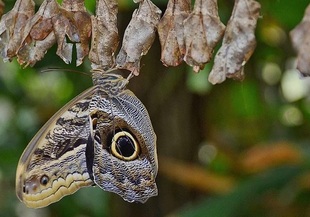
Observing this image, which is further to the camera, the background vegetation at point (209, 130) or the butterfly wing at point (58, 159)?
the background vegetation at point (209, 130)

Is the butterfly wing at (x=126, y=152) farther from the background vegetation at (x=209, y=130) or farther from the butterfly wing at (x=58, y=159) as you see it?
the background vegetation at (x=209, y=130)

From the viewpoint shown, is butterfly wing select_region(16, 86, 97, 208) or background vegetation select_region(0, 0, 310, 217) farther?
background vegetation select_region(0, 0, 310, 217)

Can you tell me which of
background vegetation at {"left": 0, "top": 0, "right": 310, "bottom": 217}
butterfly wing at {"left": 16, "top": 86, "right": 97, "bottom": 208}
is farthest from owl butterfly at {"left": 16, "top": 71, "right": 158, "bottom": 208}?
background vegetation at {"left": 0, "top": 0, "right": 310, "bottom": 217}

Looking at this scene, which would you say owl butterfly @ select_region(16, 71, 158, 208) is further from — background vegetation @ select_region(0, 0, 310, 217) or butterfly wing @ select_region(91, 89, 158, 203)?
background vegetation @ select_region(0, 0, 310, 217)

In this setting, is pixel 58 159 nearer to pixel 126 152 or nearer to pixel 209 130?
pixel 126 152

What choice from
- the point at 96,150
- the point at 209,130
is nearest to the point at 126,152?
the point at 96,150

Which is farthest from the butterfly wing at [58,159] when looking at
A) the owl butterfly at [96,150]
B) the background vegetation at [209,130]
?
the background vegetation at [209,130]

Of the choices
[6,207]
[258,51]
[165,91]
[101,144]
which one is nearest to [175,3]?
[101,144]
